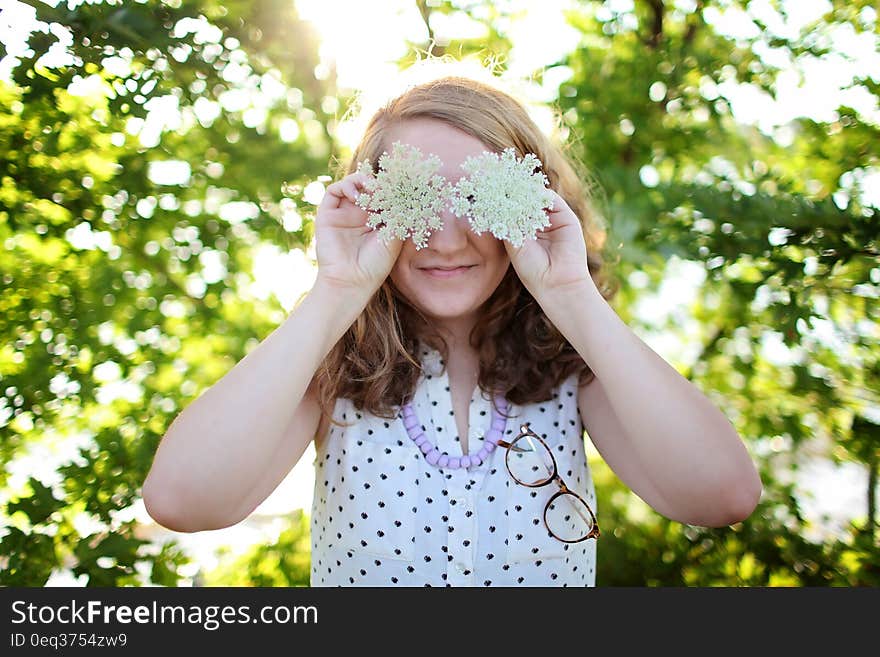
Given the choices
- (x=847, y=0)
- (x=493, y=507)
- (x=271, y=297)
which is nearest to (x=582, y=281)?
(x=493, y=507)

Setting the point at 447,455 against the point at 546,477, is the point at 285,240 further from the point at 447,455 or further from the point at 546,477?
the point at 546,477

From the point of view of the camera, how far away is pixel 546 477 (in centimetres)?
169

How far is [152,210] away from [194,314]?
0.31 m

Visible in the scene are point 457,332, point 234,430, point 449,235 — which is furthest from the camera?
point 457,332

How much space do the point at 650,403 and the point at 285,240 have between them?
126cm

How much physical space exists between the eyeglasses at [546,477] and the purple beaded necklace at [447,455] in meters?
0.03

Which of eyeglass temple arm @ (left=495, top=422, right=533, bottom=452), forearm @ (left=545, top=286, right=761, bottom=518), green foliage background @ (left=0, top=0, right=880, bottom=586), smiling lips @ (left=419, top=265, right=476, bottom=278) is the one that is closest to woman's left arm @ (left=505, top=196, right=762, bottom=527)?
forearm @ (left=545, top=286, right=761, bottom=518)

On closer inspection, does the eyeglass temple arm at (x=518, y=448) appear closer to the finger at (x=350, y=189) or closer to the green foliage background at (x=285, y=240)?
the finger at (x=350, y=189)

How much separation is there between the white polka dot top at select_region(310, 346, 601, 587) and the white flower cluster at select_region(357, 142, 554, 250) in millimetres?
394

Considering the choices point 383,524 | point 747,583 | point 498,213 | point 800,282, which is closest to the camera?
point 498,213

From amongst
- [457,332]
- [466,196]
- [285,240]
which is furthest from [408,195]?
[285,240]

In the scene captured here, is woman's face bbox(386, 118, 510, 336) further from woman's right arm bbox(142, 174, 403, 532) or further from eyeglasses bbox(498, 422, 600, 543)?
eyeglasses bbox(498, 422, 600, 543)

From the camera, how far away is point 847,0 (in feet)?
7.10

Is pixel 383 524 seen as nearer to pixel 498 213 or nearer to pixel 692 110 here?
pixel 498 213
